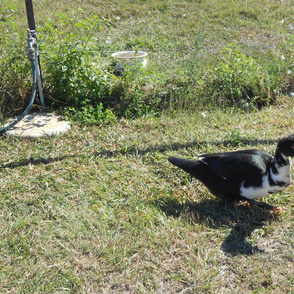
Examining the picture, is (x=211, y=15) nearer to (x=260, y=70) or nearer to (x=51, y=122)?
(x=260, y=70)

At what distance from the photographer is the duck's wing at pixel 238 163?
2967mm

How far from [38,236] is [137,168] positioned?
1.19 m

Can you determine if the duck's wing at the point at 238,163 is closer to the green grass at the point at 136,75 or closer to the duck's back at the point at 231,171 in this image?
the duck's back at the point at 231,171

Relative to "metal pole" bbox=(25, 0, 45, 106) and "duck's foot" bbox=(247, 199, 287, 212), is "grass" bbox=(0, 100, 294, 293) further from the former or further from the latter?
"metal pole" bbox=(25, 0, 45, 106)

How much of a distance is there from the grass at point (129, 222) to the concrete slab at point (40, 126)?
9 cm

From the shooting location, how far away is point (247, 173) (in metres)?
2.97

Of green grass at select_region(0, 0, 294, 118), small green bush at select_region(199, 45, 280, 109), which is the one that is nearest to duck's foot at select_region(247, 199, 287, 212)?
green grass at select_region(0, 0, 294, 118)

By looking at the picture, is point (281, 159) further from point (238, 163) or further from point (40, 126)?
point (40, 126)

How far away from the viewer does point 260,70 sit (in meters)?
5.29

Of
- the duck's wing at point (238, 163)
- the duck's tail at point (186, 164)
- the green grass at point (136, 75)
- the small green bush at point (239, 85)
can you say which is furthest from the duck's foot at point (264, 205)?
the small green bush at point (239, 85)

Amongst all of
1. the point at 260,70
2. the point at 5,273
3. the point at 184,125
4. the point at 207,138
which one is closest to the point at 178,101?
the point at 184,125

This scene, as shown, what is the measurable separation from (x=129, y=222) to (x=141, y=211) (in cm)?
14

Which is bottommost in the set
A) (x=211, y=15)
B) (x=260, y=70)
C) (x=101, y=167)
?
(x=101, y=167)

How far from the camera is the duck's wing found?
117 inches
